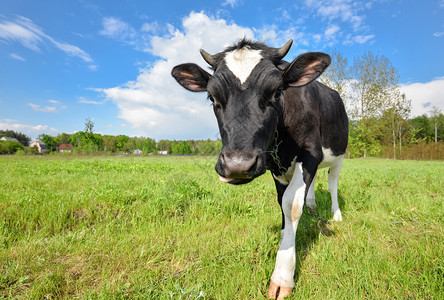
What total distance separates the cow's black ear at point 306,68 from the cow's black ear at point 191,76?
92 cm

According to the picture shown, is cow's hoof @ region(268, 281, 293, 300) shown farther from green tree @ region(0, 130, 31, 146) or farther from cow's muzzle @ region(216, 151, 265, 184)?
green tree @ region(0, 130, 31, 146)

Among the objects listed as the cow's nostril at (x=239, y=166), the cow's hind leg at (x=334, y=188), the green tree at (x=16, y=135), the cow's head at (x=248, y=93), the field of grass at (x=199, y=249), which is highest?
the green tree at (x=16, y=135)

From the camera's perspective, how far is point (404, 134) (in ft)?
98.7

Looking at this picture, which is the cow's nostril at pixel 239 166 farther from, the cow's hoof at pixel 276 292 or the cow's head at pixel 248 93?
the cow's hoof at pixel 276 292

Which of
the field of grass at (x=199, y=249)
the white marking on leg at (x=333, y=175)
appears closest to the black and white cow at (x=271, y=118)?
the field of grass at (x=199, y=249)

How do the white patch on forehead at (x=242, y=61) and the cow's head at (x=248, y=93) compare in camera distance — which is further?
the white patch on forehead at (x=242, y=61)

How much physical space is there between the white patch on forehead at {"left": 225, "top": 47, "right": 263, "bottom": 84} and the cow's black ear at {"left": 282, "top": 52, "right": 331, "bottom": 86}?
14.3 inches

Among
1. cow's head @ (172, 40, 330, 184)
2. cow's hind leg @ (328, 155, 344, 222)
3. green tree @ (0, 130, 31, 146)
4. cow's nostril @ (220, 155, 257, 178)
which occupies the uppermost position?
green tree @ (0, 130, 31, 146)

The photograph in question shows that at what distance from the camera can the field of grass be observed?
2.07 metres

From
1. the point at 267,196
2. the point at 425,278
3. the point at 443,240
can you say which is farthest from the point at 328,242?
the point at 267,196

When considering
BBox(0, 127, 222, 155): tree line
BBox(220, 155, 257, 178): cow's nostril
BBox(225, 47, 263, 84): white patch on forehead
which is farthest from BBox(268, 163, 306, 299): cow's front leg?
BBox(0, 127, 222, 155): tree line

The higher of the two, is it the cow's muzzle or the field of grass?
the cow's muzzle

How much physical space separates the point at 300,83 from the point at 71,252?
3.10 meters

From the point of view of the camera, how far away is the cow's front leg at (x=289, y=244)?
214cm
